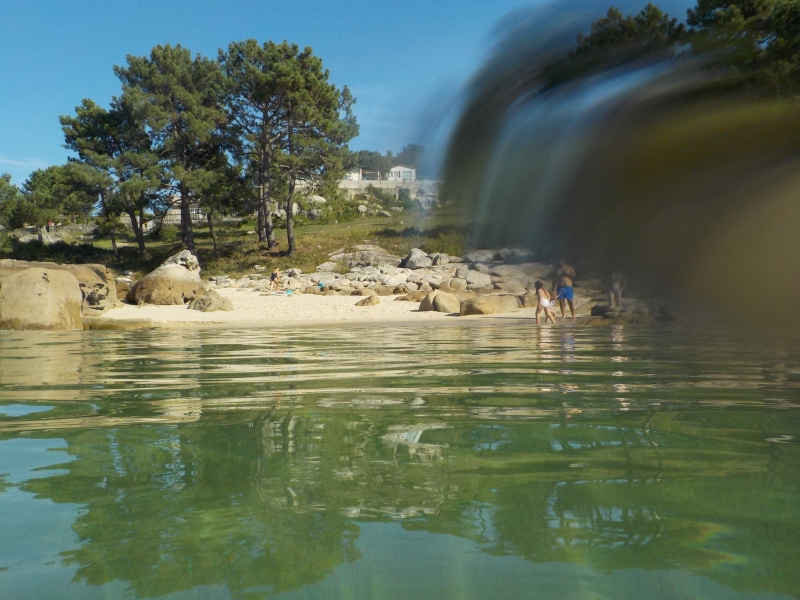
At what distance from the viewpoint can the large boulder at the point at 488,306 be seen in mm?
13141

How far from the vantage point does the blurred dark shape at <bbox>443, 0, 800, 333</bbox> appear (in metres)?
4.46

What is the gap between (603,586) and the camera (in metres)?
1.04

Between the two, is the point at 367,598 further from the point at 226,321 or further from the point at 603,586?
the point at 226,321

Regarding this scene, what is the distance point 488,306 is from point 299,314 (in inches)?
177

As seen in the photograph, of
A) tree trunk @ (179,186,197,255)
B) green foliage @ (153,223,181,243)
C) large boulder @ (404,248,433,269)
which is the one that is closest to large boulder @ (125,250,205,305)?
large boulder @ (404,248,433,269)

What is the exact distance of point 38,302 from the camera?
1099 cm

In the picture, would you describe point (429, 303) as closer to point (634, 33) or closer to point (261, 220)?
point (634, 33)

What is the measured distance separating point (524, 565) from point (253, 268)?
31544 millimetres

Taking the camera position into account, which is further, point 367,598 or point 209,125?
point 209,125

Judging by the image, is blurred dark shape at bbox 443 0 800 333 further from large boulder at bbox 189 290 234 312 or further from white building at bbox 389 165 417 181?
large boulder at bbox 189 290 234 312

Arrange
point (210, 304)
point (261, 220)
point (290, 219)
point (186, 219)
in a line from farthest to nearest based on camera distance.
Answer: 1. point (261, 220)
2. point (186, 219)
3. point (290, 219)
4. point (210, 304)

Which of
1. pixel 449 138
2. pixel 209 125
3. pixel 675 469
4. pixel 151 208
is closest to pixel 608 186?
pixel 449 138

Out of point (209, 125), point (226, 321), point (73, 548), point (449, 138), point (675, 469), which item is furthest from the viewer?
point (209, 125)

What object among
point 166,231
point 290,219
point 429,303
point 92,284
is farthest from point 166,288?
point 166,231
